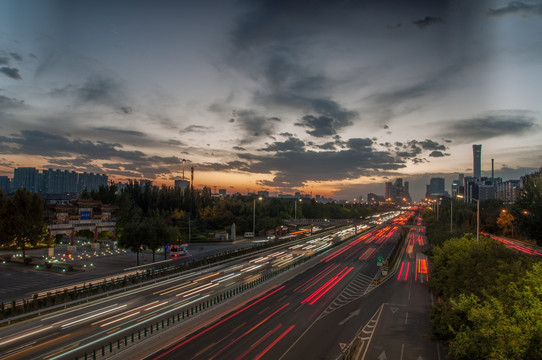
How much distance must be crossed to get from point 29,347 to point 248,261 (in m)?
34.2

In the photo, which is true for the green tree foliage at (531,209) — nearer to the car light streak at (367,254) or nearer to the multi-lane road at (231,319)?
the multi-lane road at (231,319)

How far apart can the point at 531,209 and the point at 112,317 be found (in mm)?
45059

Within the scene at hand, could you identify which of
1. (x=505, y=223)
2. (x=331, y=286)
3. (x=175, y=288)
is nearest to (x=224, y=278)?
(x=175, y=288)

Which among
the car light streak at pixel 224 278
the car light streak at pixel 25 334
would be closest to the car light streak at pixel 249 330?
the car light streak at pixel 224 278

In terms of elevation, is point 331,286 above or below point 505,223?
below

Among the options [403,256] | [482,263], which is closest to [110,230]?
[403,256]

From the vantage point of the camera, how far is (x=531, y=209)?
3856 cm

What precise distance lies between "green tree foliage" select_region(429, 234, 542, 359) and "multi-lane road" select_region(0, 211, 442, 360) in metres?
5.05

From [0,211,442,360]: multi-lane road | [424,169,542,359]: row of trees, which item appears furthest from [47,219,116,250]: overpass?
[424,169,542,359]: row of trees

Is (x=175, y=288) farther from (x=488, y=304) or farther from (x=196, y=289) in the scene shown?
(x=488, y=304)

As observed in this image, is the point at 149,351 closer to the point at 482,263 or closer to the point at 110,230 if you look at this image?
the point at 482,263

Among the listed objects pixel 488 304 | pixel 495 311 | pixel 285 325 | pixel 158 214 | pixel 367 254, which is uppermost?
pixel 488 304

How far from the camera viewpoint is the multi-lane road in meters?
19.3

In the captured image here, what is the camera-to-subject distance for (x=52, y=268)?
42969mm
